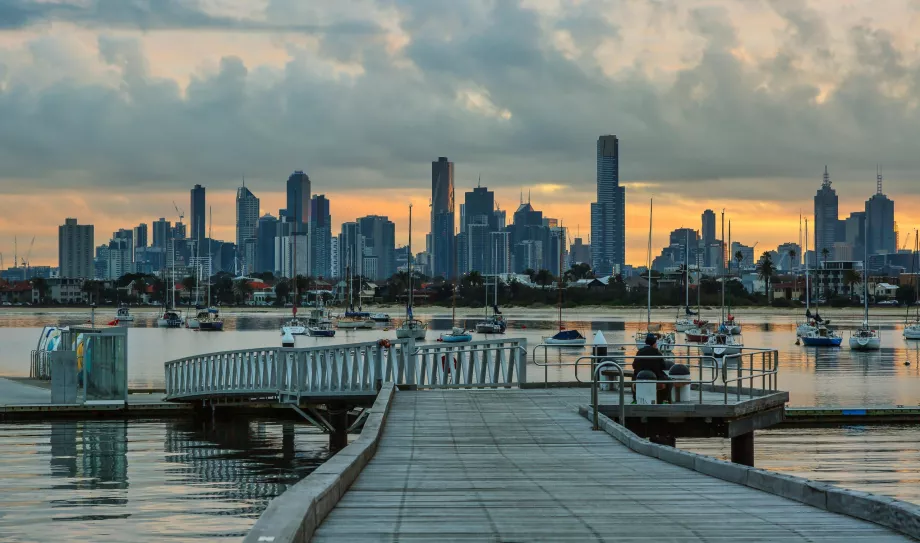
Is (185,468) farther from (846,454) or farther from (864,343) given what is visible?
(864,343)

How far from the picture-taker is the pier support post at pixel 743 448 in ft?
75.7

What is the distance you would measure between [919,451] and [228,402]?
1927 cm

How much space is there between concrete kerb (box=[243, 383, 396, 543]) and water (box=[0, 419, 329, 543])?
6516 mm

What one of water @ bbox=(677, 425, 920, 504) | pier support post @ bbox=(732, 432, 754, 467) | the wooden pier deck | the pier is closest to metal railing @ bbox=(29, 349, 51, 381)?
the pier

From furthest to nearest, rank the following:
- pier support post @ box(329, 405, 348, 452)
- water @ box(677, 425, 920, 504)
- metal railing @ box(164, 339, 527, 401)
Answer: pier support post @ box(329, 405, 348, 452), water @ box(677, 425, 920, 504), metal railing @ box(164, 339, 527, 401)

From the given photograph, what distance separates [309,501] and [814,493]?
15.4ft

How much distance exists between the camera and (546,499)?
11820 mm

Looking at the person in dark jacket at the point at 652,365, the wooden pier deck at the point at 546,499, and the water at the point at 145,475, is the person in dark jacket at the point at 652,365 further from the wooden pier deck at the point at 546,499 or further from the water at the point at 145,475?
the water at the point at 145,475

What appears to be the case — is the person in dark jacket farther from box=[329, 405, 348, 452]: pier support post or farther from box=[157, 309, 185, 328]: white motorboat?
box=[157, 309, 185, 328]: white motorboat

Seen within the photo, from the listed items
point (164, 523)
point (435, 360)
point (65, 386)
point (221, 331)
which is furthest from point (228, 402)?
point (221, 331)

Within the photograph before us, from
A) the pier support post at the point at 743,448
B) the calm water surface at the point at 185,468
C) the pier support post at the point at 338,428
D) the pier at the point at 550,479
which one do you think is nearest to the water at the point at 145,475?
the calm water surface at the point at 185,468

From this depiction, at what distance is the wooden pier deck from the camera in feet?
32.1

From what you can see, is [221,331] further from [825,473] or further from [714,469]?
[714,469]

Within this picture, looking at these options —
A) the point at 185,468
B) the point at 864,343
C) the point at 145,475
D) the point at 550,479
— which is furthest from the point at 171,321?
the point at 550,479
